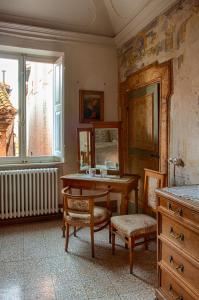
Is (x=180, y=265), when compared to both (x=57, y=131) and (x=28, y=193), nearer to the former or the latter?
(x=28, y=193)

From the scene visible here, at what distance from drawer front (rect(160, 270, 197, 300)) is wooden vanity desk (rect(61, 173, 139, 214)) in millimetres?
1126

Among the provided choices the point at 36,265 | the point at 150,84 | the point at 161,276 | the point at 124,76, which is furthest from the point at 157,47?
the point at 36,265

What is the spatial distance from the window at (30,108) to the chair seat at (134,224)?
1757 millimetres

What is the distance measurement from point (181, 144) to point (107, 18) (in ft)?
8.33

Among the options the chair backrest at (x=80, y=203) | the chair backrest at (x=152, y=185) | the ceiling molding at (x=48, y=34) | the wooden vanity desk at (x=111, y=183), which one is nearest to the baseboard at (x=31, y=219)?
the wooden vanity desk at (x=111, y=183)

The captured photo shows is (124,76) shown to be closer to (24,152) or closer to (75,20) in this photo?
(75,20)

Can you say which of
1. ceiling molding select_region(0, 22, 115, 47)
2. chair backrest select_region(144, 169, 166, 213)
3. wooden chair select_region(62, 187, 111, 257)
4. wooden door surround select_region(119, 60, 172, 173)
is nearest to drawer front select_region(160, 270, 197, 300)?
chair backrest select_region(144, 169, 166, 213)

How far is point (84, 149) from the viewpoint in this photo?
12.4 feet

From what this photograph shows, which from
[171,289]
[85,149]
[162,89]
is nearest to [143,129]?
[162,89]

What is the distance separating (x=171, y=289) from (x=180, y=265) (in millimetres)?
258

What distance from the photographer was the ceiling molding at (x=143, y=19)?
9.81 ft

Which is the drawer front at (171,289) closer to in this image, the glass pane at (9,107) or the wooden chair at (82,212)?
the wooden chair at (82,212)

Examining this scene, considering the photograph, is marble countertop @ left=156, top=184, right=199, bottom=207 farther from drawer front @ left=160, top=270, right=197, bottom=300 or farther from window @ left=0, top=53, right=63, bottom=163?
window @ left=0, top=53, right=63, bottom=163

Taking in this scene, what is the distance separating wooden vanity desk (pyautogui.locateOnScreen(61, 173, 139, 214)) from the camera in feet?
10.2
